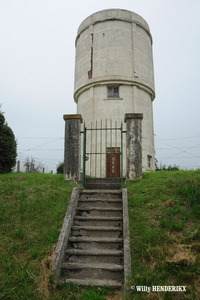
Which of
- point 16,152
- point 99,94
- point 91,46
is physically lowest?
point 16,152

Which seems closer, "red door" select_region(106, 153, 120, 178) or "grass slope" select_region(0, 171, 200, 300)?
"grass slope" select_region(0, 171, 200, 300)

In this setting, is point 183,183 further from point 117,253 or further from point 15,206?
point 15,206

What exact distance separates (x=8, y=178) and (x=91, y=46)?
35.1 ft

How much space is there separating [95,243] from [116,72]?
39.0 feet

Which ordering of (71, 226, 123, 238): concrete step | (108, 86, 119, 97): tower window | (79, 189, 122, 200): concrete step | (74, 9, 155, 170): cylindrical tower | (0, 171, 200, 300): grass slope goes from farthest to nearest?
(108, 86, 119, 97): tower window
(74, 9, 155, 170): cylindrical tower
(79, 189, 122, 200): concrete step
(71, 226, 123, 238): concrete step
(0, 171, 200, 300): grass slope

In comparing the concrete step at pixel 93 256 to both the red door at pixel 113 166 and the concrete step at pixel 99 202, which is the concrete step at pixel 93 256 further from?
the red door at pixel 113 166

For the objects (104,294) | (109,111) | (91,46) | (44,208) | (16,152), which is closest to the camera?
(104,294)

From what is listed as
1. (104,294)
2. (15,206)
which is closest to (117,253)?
(104,294)

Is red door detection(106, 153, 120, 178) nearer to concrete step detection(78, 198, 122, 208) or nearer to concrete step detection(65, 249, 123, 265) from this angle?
concrete step detection(78, 198, 122, 208)

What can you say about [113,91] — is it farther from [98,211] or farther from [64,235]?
[64,235]

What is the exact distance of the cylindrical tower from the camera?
15.6 metres

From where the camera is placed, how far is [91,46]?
54.7 ft

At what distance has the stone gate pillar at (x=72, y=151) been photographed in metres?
8.76

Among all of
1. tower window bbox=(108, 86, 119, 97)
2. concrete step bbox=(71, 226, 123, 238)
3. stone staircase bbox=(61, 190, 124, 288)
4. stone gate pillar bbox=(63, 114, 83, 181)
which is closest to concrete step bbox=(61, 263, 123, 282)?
stone staircase bbox=(61, 190, 124, 288)
